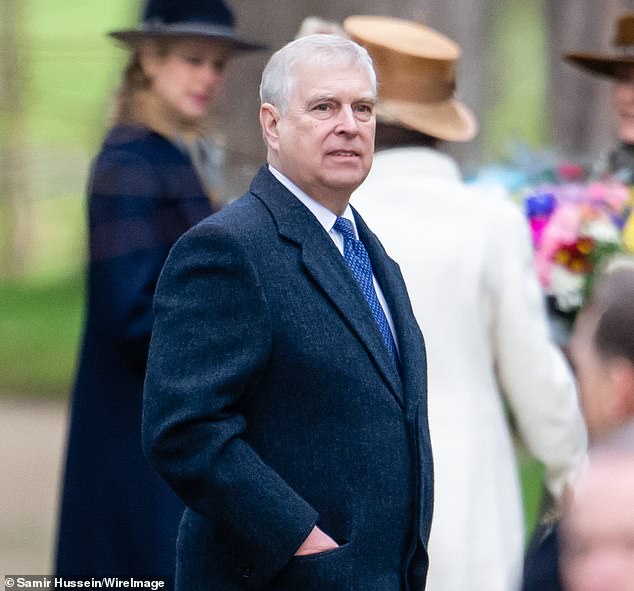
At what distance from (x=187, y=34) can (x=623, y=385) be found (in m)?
2.28

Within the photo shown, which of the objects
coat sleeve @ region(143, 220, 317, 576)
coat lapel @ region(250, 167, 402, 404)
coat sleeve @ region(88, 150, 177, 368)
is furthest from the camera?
coat sleeve @ region(88, 150, 177, 368)

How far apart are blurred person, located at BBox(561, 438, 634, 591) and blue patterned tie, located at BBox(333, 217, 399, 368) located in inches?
29.1

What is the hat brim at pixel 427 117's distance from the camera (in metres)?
3.53

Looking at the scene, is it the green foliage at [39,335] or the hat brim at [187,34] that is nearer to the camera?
the hat brim at [187,34]

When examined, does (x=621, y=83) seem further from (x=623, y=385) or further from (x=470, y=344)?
(x=623, y=385)

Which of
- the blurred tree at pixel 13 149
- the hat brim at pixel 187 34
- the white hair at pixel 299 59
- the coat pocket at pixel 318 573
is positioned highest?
the white hair at pixel 299 59

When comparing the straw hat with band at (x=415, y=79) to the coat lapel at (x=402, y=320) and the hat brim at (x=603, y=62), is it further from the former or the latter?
the hat brim at (x=603, y=62)

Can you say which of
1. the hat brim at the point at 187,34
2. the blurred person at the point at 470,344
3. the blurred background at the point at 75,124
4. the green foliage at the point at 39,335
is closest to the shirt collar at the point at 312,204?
the blurred person at the point at 470,344

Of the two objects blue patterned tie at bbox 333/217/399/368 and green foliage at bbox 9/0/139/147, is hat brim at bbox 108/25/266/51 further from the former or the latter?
blue patterned tie at bbox 333/217/399/368

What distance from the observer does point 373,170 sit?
3.48m

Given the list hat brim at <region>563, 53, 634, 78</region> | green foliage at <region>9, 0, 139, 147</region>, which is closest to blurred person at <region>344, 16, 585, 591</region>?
hat brim at <region>563, 53, 634, 78</region>

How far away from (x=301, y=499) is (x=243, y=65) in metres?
3.49

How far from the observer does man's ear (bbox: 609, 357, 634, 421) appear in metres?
2.19

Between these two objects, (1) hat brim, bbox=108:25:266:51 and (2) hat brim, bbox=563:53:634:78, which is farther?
(2) hat brim, bbox=563:53:634:78
